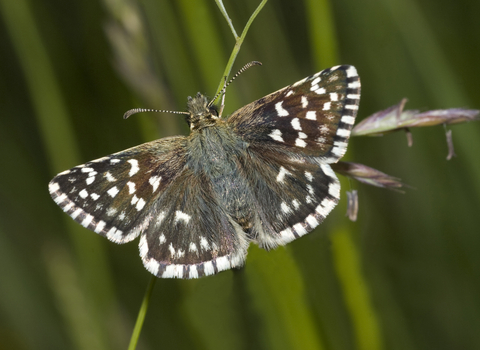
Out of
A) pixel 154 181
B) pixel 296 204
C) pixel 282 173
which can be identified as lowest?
pixel 296 204

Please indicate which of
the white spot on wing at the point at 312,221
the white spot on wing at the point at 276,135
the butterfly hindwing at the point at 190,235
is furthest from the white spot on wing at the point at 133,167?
the white spot on wing at the point at 312,221

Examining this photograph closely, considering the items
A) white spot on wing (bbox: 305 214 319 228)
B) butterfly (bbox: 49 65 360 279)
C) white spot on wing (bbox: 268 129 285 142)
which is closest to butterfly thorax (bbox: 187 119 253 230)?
butterfly (bbox: 49 65 360 279)

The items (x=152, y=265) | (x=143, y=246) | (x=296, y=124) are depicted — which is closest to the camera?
(x=152, y=265)

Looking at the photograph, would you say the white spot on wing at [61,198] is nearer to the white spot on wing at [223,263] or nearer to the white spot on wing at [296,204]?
the white spot on wing at [223,263]

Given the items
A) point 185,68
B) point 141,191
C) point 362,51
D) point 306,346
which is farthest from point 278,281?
point 362,51

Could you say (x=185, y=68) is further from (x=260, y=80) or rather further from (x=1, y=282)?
(x=1, y=282)

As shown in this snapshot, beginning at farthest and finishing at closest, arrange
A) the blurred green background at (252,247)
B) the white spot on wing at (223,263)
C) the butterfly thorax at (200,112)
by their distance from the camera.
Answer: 1. the blurred green background at (252,247)
2. the butterfly thorax at (200,112)
3. the white spot on wing at (223,263)

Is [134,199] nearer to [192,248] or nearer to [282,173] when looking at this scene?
[192,248]

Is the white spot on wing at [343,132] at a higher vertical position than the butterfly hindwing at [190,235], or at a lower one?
higher

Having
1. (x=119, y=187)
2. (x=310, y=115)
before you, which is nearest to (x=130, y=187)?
(x=119, y=187)
